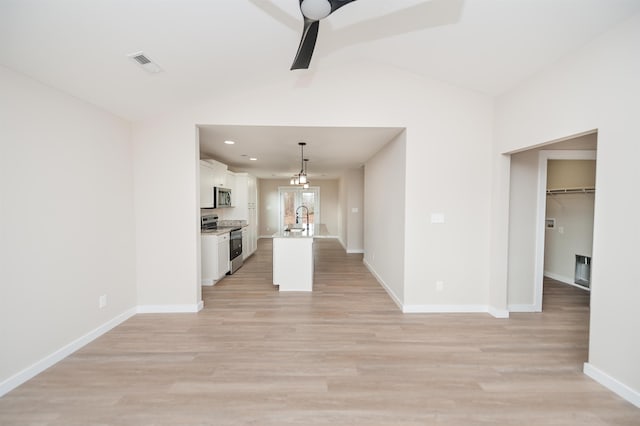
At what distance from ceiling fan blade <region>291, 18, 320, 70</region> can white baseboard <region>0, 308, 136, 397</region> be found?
3202 millimetres

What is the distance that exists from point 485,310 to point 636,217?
6.85 feet

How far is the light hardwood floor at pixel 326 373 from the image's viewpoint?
5.97 feet

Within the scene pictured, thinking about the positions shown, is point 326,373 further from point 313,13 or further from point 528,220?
point 528,220

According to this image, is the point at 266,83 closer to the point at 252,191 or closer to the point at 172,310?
the point at 172,310

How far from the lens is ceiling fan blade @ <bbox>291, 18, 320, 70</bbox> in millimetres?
1614

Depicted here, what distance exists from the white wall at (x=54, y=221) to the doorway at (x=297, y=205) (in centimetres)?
817

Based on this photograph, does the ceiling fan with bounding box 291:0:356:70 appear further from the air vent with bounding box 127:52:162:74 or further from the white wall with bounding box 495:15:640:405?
the white wall with bounding box 495:15:640:405

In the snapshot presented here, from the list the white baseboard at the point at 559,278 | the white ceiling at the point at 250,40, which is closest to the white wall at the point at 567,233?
the white baseboard at the point at 559,278

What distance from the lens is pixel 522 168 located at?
3525mm

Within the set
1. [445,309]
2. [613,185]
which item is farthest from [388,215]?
[613,185]

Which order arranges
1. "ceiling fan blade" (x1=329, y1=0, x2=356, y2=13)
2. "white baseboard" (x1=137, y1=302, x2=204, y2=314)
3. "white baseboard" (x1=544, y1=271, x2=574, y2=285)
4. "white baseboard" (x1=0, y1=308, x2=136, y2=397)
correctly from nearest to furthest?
"ceiling fan blade" (x1=329, y1=0, x2=356, y2=13)
"white baseboard" (x1=0, y1=308, x2=136, y2=397)
"white baseboard" (x1=137, y1=302, x2=204, y2=314)
"white baseboard" (x1=544, y1=271, x2=574, y2=285)

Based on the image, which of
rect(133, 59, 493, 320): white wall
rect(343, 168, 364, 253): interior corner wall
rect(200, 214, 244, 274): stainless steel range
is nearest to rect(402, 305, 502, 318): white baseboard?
rect(133, 59, 493, 320): white wall

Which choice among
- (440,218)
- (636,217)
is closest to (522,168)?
(440,218)

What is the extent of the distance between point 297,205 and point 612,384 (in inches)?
394
